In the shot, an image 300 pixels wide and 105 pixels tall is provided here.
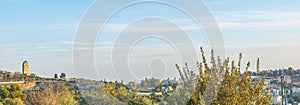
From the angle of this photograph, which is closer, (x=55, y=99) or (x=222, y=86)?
(x=222, y=86)

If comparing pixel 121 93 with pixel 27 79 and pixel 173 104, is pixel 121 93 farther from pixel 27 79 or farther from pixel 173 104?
pixel 27 79

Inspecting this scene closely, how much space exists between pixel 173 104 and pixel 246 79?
5.26 feet

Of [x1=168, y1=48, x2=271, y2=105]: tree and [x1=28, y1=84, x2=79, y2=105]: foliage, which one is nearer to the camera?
[x1=168, y1=48, x2=271, y2=105]: tree

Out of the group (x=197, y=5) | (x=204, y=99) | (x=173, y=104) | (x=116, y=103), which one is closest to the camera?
(x=197, y=5)

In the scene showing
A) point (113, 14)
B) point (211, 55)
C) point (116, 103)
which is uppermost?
point (113, 14)

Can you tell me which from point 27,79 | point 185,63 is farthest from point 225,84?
point 27,79

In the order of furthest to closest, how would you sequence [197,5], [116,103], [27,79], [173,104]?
1. [27,79]
2. [116,103]
3. [173,104]
4. [197,5]

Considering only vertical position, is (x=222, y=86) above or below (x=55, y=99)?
above

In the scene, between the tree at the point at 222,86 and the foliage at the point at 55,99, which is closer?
the tree at the point at 222,86

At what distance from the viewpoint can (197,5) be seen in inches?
318

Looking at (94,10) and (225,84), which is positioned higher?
(94,10)

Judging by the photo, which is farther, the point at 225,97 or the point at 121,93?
the point at 121,93

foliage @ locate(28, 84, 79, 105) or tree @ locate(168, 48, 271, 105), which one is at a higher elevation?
tree @ locate(168, 48, 271, 105)

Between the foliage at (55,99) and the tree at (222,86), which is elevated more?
the tree at (222,86)
